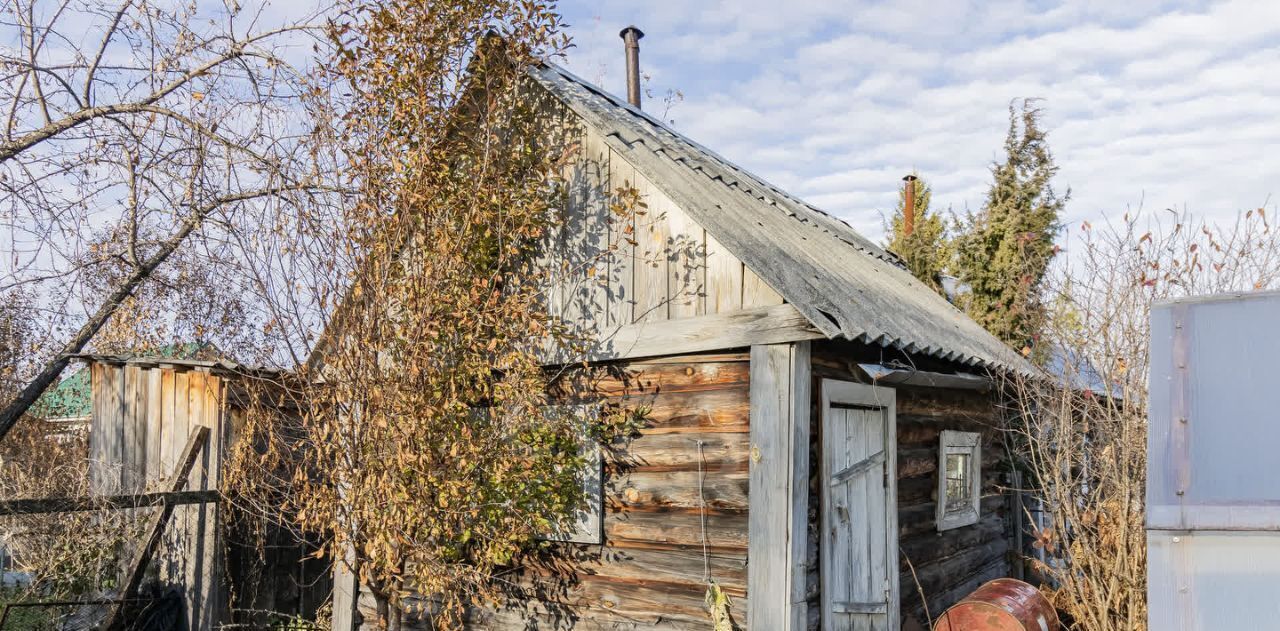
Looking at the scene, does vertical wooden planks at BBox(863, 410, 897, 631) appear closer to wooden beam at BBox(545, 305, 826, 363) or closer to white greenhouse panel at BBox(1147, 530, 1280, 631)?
wooden beam at BBox(545, 305, 826, 363)

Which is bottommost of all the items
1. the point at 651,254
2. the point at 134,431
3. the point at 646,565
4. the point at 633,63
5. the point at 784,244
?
the point at 646,565

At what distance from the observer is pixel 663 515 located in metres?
6.52

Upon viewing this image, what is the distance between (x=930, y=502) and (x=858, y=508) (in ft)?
6.53

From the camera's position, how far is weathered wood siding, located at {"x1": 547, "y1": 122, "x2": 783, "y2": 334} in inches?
253

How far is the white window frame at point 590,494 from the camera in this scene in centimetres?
682

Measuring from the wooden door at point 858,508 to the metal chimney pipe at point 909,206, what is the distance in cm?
Result: 1180

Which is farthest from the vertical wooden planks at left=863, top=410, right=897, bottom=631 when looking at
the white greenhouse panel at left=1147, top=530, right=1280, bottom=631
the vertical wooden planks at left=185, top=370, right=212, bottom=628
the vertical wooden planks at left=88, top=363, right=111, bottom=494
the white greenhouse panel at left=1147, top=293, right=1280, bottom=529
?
the vertical wooden planks at left=88, top=363, right=111, bottom=494

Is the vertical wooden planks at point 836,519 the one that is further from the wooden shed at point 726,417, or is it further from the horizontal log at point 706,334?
the horizontal log at point 706,334

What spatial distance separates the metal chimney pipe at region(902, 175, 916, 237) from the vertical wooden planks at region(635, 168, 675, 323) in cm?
1254

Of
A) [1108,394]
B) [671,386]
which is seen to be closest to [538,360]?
[671,386]

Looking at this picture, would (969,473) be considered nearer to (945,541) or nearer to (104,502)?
(945,541)

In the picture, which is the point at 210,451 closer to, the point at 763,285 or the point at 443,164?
the point at 443,164


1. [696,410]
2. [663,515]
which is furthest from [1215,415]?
[663,515]

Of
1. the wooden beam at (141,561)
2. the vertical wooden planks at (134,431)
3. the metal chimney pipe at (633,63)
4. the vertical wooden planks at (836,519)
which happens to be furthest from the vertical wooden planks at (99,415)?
the vertical wooden planks at (836,519)
